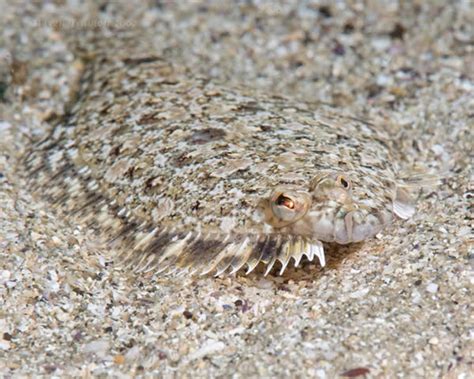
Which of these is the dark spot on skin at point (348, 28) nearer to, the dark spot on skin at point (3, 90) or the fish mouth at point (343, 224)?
the dark spot on skin at point (3, 90)

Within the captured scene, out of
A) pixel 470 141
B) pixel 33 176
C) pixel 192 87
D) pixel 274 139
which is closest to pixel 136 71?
pixel 192 87

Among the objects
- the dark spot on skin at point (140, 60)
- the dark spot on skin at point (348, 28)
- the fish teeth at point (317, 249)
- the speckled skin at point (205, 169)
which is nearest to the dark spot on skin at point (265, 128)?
the speckled skin at point (205, 169)

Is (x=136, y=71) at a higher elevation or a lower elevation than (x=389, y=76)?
higher

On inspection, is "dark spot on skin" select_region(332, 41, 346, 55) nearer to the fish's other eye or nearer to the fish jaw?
the fish's other eye

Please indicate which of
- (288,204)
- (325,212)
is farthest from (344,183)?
(288,204)

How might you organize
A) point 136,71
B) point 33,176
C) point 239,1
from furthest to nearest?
point 239,1, point 136,71, point 33,176

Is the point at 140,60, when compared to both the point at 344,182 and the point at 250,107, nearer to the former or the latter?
the point at 250,107

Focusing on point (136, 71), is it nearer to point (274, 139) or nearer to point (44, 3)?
point (274, 139)

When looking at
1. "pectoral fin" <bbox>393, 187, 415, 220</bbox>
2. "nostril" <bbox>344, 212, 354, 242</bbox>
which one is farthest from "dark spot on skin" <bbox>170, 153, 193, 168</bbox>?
"pectoral fin" <bbox>393, 187, 415, 220</bbox>
